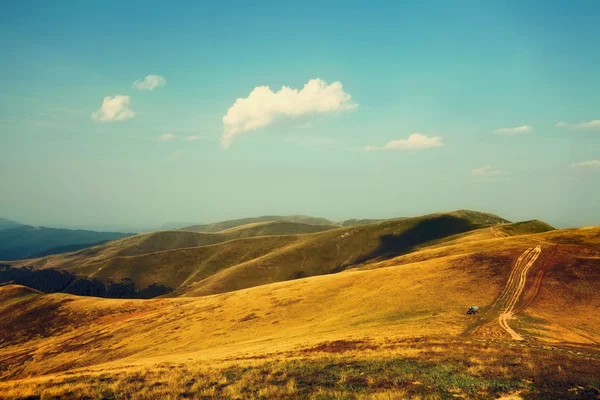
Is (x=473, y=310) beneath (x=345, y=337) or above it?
above

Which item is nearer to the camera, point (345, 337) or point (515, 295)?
point (345, 337)

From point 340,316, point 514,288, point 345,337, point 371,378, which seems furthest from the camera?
point 340,316

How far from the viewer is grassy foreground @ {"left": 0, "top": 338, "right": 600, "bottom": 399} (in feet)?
64.8

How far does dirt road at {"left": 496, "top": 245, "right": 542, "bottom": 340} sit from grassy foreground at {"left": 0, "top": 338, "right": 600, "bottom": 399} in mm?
10502

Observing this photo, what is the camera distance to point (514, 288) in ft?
169

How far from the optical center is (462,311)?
45219 mm

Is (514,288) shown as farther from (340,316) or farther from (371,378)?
(371,378)

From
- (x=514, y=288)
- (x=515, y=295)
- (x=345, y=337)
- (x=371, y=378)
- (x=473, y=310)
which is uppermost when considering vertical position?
(x=371, y=378)

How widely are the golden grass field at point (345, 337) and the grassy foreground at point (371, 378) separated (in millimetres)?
125

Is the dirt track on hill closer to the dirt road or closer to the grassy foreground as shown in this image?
the dirt road

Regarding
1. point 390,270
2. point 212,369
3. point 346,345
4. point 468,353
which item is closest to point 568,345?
point 468,353

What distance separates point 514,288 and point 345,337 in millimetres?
31871

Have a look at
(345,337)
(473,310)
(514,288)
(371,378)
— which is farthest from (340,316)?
(371,378)

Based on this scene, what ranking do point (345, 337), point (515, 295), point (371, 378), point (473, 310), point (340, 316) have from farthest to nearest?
point (340, 316) < point (515, 295) < point (473, 310) < point (345, 337) < point (371, 378)
